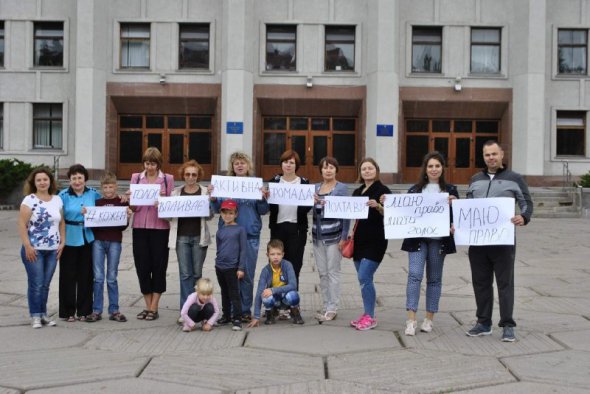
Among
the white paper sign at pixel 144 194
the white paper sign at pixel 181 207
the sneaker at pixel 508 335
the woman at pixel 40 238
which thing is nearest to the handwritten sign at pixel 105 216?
the white paper sign at pixel 144 194

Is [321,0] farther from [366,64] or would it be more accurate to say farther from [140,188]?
[140,188]

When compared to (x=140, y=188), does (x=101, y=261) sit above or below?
below

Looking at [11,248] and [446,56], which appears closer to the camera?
[11,248]

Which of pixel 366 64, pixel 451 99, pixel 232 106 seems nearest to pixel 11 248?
pixel 232 106

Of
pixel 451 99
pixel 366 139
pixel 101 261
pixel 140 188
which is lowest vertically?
pixel 101 261

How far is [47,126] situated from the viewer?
105 ft

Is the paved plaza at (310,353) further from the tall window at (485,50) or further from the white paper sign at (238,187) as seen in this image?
the tall window at (485,50)

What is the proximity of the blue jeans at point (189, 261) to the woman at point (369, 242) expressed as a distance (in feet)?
6.06

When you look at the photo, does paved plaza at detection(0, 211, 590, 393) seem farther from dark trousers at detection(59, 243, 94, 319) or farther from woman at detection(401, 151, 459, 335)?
woman at detection(401, 151, 459, 335)

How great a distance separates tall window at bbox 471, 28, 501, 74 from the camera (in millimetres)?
31516

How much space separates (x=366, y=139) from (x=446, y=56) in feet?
18.7

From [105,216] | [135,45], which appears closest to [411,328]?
[105,216]

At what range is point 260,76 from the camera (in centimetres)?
3111

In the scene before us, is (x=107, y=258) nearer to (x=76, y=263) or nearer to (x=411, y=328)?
(x=76, y=263)
